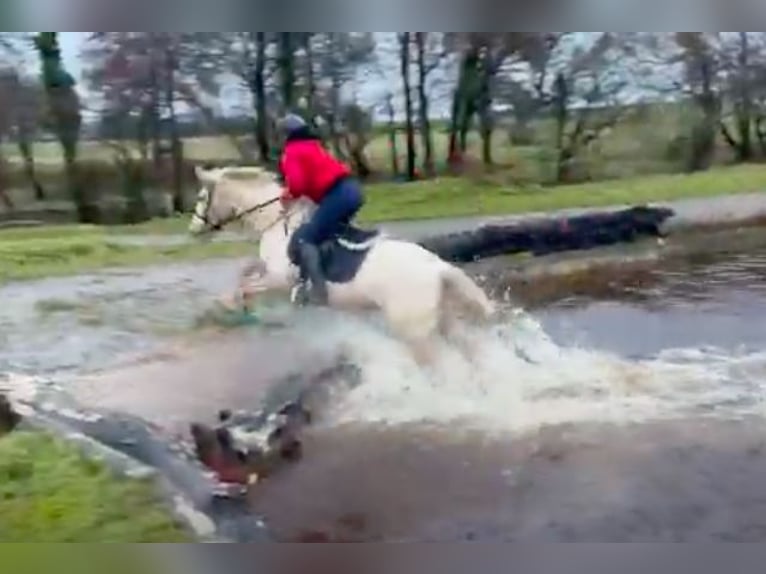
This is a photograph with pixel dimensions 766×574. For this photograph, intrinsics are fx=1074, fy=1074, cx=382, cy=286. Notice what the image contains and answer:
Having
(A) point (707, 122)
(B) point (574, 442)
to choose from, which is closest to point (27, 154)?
(B) point (574, 442)

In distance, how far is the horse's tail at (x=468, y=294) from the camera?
5.64ft

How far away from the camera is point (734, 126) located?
1717 millimetres

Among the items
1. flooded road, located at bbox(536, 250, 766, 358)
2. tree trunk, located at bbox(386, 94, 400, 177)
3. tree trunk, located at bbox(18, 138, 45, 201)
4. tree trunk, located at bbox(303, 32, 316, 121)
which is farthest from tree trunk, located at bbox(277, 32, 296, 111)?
flooded road, located at bbox(536, 250, 766, 358)

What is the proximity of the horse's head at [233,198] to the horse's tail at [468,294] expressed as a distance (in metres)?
0.31

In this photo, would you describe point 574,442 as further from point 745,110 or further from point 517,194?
point 745,110

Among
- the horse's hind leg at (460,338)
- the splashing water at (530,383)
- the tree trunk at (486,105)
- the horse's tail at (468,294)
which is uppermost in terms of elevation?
the tree trunk at (486,105)

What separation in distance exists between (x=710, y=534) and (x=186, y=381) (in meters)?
0.86

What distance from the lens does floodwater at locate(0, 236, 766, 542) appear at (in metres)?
1.68

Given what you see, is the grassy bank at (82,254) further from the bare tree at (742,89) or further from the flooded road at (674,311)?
the bare tree at (742,89)

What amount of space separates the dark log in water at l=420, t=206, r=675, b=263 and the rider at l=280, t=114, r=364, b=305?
15cm

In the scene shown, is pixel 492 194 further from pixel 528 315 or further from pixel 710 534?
pixel 710 534

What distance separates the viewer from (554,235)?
1.75 metres

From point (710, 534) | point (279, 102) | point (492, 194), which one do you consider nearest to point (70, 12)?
point (279, 102)

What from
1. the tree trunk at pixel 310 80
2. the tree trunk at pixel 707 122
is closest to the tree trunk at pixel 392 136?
the tree trunk at pixel 310 80
